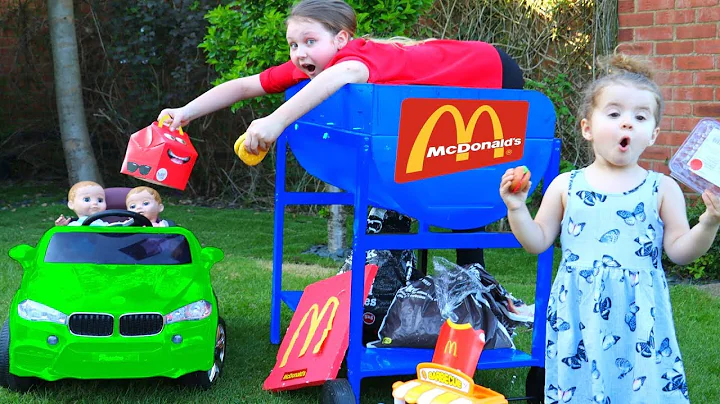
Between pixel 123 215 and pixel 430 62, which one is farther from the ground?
pixel 430 62

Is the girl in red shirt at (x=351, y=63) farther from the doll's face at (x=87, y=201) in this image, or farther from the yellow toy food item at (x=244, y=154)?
the doll's face at (x=87, y=201)

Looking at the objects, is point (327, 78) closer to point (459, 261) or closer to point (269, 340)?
point (459, 261)

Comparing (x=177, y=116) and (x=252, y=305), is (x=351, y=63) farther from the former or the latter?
(x=252, y=305)

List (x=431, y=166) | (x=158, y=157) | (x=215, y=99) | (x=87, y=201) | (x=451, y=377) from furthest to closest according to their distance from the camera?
(x=87, y=201) → (x=215, y=99) → (x=158, y=157) → (x=431, y=166) → (x=451, y=377)

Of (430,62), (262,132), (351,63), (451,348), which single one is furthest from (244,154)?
(451,348)

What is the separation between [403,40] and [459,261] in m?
1.07

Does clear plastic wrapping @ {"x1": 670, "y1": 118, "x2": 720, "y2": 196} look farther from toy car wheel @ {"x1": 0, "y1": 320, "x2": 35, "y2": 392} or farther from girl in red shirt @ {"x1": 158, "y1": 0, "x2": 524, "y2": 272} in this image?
toy car wheel @ {"x1": 0, "y1": 320, "x2": 35, "y2": 392}

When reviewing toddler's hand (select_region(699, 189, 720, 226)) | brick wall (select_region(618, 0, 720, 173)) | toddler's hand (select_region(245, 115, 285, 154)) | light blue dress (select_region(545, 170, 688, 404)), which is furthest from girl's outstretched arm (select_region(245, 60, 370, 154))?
brick wall (select_region(618, 0, 720, 173))

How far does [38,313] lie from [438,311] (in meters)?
1.54

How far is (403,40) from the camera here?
3.31 meters

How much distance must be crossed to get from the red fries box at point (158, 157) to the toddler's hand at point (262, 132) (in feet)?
1.95

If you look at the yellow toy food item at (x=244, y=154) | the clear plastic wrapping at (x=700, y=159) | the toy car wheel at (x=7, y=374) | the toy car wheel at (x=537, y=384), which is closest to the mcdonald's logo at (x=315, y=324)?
the yellow toy food item at (x=244, y=154)

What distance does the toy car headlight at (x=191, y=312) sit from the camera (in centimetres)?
319

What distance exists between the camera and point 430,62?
9.93ft
